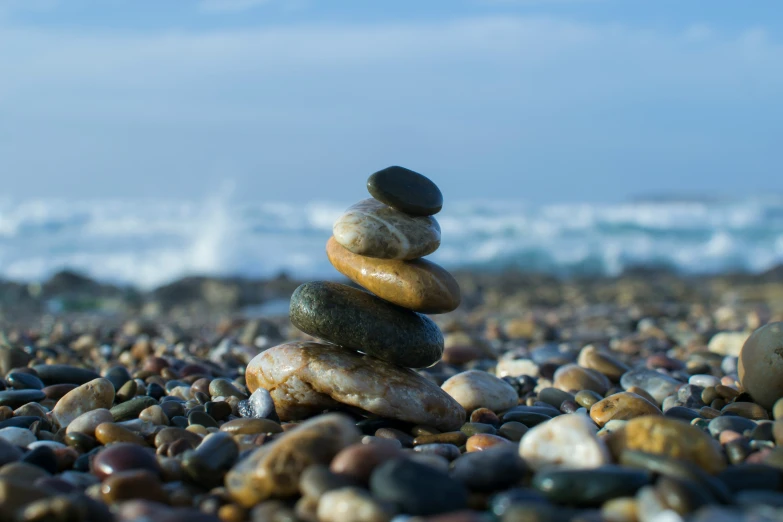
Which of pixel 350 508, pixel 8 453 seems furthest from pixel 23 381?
pixel 350 508

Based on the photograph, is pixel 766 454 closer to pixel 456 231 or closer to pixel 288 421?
pixel 288 421

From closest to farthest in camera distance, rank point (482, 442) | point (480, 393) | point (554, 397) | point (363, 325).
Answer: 1. point (482, 442)
2. point (363, 325)
3. point (480, 393)
4. point (554, 397)

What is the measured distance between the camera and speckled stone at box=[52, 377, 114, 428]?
3258 mm

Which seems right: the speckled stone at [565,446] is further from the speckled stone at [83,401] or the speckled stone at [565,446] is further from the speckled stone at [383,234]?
the speckled stone at [83,401]

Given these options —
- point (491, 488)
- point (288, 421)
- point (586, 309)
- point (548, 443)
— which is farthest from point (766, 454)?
point (586, 309)

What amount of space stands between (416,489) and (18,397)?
230 centimetres

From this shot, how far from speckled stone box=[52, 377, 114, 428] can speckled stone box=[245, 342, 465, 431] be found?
2.29ft

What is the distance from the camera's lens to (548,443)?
244 centimetres

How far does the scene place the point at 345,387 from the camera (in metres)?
3.13

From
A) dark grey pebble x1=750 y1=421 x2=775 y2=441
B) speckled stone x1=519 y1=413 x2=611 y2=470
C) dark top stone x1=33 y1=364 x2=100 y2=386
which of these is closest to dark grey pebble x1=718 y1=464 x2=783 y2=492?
speckled stone x1=519 y1=413 x2=611 y2=470

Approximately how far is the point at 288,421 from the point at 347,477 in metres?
1.16

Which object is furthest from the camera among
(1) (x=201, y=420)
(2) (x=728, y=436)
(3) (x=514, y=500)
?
(1) (x=201, y=420)

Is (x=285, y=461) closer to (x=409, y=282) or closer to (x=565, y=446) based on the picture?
(x=565, y=446)

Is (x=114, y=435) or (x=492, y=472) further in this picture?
(x=114, y=435)
